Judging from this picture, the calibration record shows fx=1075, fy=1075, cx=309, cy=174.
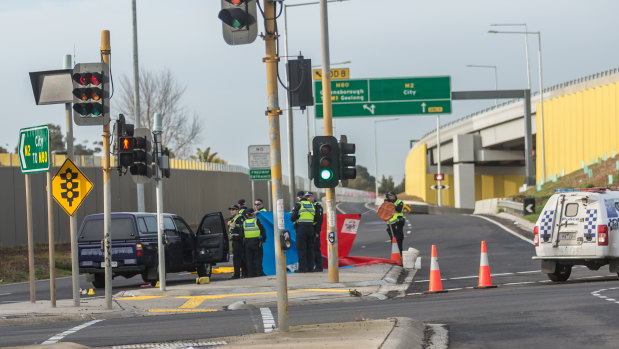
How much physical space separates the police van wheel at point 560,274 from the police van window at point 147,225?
29.0 ft

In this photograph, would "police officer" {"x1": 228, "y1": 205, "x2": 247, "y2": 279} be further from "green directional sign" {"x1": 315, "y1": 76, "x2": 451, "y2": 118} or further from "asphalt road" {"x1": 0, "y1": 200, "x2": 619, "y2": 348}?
"green directional sign" {"x1": 315, "y1": 76, "x2": 451, "y2": 118}

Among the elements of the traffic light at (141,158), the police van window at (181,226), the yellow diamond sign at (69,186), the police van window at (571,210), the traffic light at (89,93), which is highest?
the traffic light at (89,93)

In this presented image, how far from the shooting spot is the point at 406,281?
22.8 metres

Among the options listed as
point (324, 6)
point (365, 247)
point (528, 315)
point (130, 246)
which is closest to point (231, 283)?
point (130, 246)

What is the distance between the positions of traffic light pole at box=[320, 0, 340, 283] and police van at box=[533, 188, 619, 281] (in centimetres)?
401

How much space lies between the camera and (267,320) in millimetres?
15125

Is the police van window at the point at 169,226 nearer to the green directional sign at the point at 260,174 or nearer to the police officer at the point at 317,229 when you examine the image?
the police officer at the point at 317,229

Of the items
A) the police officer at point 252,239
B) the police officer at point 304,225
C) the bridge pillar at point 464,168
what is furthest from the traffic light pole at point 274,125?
the bridge pillar at point 464,168

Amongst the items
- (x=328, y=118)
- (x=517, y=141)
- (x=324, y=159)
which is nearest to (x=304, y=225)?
(x=328, y=118)

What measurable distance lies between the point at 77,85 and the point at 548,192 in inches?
1815

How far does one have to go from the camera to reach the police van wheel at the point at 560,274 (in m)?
21.1

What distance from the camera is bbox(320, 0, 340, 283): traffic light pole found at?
2109cm

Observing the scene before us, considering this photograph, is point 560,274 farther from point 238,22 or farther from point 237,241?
point 238,22

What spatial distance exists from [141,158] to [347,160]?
3795 millimetres
